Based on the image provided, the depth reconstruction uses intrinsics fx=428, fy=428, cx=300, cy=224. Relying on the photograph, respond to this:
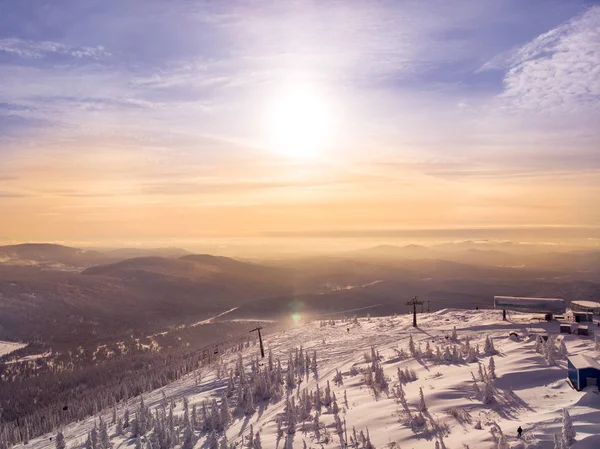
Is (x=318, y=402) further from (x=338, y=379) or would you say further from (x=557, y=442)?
(x=557, y=442)

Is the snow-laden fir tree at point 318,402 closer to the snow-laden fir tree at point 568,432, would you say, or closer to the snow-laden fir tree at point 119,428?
the snow-laden fir tree at point 119,428

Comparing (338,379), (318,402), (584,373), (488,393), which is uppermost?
(584,373)

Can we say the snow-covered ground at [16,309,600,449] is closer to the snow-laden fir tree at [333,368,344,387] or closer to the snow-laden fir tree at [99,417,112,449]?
the snow-laden fir tree at [333,368,344,387]

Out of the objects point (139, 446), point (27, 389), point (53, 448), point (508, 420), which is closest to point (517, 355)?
point (508, 420)

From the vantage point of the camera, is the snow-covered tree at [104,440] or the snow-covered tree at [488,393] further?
the snow-covered tree at [104,440]

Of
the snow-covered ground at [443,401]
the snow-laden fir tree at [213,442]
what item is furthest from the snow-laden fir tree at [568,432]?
the snow-laden fir tree at [213,442]

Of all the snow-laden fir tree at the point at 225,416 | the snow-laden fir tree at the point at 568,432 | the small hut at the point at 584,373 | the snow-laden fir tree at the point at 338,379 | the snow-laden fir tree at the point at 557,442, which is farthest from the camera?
the snow-laden fir tree at the point at 338,379

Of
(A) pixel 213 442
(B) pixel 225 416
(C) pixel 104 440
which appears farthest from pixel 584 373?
(C) pixel 104 440

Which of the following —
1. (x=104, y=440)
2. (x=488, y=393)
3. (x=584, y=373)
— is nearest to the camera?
(x=584, y=373)
